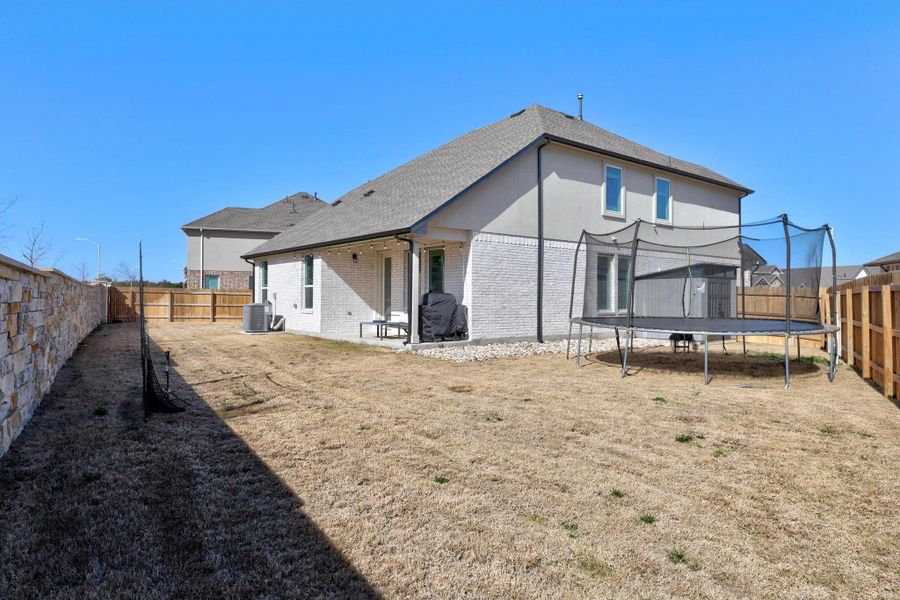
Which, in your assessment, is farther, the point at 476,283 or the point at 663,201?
the point at 663,201

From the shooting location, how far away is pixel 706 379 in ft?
23.5

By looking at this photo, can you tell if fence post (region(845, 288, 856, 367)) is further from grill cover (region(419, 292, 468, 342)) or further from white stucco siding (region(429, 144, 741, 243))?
grill cover (region(419, 292, 468, 342))

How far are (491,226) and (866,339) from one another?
7095 mm

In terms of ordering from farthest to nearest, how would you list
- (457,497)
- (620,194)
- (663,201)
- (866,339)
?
(663,201)
(620,194)
(866,339)
(457,497)

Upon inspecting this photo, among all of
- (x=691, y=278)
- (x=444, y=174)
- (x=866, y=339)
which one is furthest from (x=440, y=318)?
(x=866, y=339)

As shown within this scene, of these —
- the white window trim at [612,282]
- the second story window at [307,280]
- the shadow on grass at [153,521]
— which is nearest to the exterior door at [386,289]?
the second story window at [307,280]

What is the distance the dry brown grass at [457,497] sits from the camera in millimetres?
2217

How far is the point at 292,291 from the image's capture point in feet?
50.5

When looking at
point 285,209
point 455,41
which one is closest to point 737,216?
point 455,41

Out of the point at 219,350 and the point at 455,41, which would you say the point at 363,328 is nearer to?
the point at 219,350

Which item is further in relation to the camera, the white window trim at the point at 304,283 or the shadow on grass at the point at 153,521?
the white window trim at the point at 304,283

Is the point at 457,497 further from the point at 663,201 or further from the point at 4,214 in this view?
the point at 4,214

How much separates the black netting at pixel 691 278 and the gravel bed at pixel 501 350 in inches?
36.3

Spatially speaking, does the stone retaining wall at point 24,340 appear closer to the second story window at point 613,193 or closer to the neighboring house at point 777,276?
the neighboring house at point 777,276
